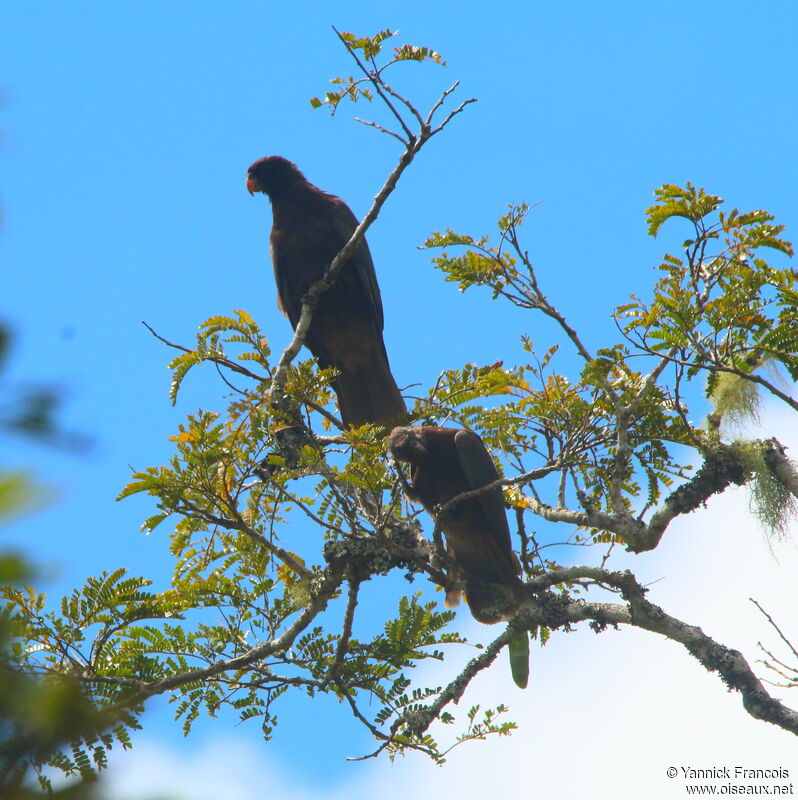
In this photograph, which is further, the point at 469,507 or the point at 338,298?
the point at 338,298

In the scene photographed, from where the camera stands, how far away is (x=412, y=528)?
15.2 feet

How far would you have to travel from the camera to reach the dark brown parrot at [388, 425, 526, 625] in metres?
4.70

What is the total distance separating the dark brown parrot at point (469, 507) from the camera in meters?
4.70

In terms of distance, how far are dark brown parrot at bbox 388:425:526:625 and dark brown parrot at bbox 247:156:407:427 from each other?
104 cm

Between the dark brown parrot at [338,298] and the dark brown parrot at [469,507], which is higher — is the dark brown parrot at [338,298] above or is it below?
above

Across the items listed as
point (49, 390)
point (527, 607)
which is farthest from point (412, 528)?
point (49, 390)

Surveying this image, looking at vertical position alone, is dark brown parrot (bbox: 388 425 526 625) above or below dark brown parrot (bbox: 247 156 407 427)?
below

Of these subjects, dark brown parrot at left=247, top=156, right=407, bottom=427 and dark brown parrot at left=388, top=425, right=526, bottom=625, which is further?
dark brown parrot at left=247, top=156, right=407, bottom=427

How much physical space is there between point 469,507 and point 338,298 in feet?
6.70

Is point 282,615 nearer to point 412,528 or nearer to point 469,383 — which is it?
point 412,528

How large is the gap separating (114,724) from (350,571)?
137 inches

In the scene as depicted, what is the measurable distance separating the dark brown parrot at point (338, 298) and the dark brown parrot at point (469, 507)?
104cm

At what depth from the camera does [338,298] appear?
20.5ft

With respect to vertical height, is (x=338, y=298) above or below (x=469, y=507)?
above
